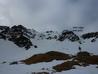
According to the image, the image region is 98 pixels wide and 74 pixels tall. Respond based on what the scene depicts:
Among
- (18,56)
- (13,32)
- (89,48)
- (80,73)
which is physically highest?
(13,32)

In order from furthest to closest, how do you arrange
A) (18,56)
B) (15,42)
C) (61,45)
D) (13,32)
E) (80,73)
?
(61,45) < (13,32) < (15,42) < (18,56) < (80,73)

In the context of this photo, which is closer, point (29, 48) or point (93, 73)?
point (93, 73)

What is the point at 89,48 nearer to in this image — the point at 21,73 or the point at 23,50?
the point at 23,50

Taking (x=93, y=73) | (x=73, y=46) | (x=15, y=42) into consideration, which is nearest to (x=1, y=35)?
(x=15, y=42)

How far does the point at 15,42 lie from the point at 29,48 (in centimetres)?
Answer: 1147

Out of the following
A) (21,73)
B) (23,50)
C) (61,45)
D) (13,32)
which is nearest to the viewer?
(21,73)

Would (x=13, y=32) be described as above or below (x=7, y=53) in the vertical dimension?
above

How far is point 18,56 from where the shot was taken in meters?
142

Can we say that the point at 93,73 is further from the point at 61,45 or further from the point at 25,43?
the point at 61,45

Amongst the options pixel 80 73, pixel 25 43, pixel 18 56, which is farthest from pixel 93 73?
pixel 25 43

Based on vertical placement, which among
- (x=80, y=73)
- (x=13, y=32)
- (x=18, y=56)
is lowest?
(x=80, y=73)

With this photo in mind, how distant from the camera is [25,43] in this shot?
17362cm

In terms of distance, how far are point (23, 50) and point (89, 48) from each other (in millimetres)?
54817

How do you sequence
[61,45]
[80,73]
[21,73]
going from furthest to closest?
[61,45] → [21,73] → [80,73]
